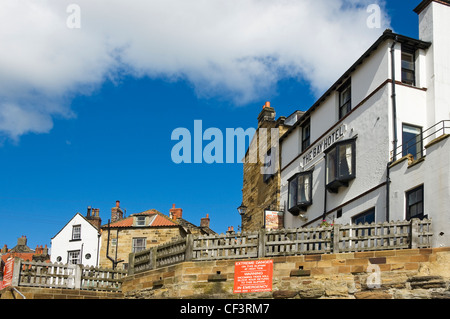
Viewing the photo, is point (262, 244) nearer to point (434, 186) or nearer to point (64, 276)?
point (434, 186)

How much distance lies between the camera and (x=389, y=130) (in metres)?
23.6

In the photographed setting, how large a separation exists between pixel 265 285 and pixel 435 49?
38.1ft

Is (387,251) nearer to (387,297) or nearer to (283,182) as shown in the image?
(387,297)

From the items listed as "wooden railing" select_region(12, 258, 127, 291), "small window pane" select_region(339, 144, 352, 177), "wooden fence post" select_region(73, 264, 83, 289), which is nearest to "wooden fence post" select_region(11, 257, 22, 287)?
"wooden railing" select_region(12, 258, 127, 291)

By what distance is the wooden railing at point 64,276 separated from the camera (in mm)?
23719

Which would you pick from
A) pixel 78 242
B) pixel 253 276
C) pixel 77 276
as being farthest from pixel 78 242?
pixel 253 276

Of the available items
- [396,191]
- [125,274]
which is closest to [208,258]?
[125,274]

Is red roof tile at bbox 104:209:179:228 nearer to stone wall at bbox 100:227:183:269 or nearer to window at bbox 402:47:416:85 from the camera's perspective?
stone wall at bbox 100:227:183:269

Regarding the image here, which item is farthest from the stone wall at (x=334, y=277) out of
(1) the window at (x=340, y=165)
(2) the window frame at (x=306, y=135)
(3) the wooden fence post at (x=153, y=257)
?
(2) the window frame at (x=306, y=135)

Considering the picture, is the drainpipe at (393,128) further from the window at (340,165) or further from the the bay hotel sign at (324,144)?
the the bay hotel sign at (324,144)

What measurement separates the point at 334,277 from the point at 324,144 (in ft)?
32.5

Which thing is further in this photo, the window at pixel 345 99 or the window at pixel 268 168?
the window at pixel 268 168

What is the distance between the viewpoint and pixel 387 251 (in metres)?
19.4
